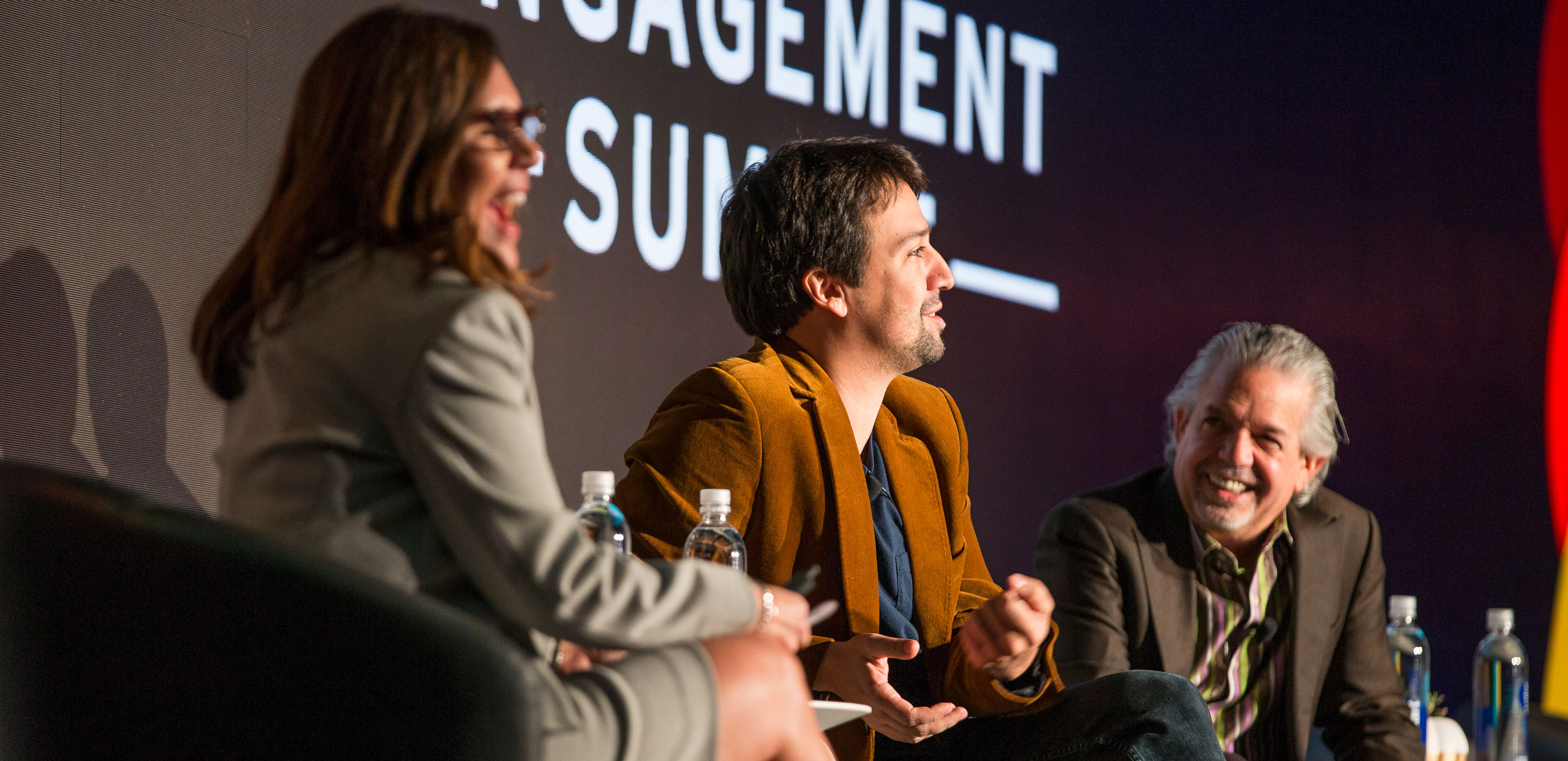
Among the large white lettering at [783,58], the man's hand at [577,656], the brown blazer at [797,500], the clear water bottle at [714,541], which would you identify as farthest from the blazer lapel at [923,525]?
the large white lettering at [783,58]

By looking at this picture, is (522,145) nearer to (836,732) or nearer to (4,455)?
(836,732)

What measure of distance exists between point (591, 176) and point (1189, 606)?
56.2 inches

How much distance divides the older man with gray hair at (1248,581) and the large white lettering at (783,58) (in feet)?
3.96

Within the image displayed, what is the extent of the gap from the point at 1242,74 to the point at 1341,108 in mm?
429

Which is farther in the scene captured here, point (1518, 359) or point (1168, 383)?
point (1518, 359)

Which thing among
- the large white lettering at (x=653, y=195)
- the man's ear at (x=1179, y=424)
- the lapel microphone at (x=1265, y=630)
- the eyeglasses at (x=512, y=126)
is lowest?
the lapel microphone at (x=1265, y=630)

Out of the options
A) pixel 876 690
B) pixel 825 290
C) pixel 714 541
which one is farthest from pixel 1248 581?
pixel 714 541

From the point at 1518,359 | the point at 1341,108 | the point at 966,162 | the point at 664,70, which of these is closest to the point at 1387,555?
the point at 1518,359

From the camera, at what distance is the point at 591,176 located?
9.89ft

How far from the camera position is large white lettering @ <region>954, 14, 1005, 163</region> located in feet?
12.4

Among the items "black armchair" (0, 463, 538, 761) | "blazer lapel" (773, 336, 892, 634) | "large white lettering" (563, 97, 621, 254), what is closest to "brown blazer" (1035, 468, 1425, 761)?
"blazer lapel" (773, 336, 892, 634)

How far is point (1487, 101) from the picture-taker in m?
5.04

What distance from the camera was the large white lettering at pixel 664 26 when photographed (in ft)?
10.3

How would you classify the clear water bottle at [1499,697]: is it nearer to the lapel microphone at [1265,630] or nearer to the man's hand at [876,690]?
the lapel microphone at [1265,630]
